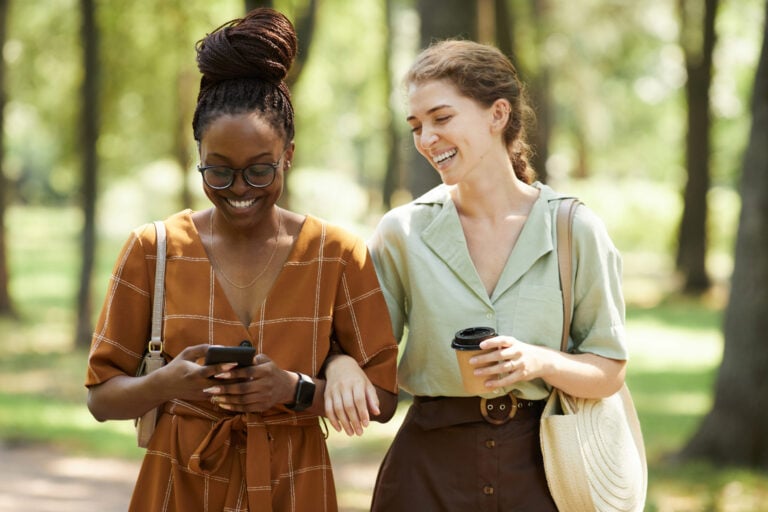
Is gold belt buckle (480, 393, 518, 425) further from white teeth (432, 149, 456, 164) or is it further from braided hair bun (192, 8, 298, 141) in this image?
braided hair bun (192, 8, 298, 141)

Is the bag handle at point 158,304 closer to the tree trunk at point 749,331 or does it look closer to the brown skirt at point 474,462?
the brown skirt at point 474,462

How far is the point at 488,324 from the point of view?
3127mm

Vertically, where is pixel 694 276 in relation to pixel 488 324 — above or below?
above

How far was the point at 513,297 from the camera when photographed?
10.4ft

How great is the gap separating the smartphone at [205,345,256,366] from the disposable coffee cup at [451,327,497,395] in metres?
0.56

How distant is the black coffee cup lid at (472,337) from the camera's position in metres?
2.81

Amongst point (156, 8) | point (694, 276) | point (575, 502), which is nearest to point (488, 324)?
point (575, 502)

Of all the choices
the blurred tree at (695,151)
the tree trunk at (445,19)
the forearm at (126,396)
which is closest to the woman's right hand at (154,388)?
the forearm at (126,396)

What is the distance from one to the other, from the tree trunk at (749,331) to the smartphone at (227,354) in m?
6.08

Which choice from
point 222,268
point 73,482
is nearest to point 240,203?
point 222,268

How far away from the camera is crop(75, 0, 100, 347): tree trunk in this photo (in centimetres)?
1403

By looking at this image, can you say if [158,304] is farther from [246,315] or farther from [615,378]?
[615,378]

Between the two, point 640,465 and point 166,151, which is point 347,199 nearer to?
point 166,151

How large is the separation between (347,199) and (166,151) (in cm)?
1147
